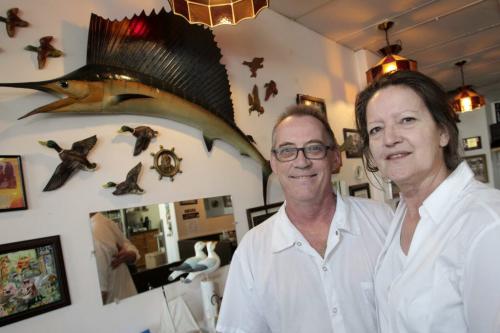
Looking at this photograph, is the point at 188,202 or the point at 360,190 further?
the point at 360,190

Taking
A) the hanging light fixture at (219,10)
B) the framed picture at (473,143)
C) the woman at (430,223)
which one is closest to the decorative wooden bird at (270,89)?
the hanging light fixture at (219,10)

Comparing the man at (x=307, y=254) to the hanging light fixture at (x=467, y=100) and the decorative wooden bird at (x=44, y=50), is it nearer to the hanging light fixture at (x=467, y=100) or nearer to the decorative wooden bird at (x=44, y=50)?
the decorative wooden bird at (x=44, y=50)

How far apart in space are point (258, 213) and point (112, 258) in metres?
0.90

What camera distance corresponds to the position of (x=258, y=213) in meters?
2.14

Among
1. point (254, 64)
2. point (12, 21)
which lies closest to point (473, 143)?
point (254, 64)

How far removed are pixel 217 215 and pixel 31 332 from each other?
0.91m

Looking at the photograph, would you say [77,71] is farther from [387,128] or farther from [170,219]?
[387,128]

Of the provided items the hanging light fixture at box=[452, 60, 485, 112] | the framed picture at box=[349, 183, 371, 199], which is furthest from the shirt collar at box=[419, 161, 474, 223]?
the hanging light fixture at box=[452, 60, 485, 112]

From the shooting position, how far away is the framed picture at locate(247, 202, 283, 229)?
81.8 inches

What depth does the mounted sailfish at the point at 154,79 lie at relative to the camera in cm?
140

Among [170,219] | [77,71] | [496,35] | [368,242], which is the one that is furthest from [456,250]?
[496,35]

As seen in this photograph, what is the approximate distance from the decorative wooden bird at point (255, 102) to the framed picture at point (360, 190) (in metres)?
1.10

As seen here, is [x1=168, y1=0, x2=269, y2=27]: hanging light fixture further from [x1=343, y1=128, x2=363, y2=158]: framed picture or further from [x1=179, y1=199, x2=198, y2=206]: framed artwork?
[x1=343, y1=128, x2=363, y2=158]: framed picture

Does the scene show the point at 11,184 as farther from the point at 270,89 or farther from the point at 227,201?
the point at 270,89
